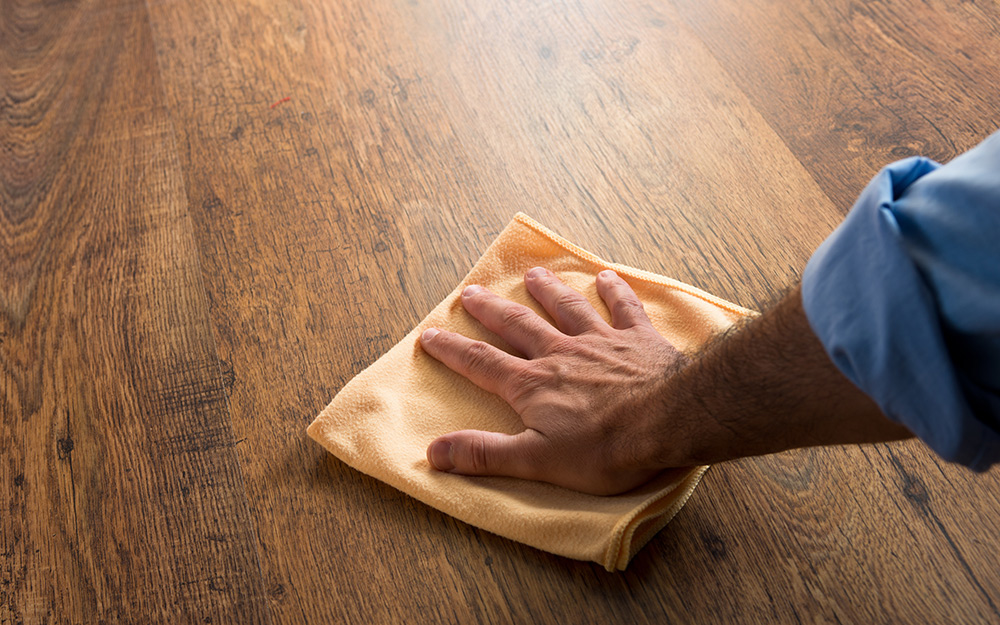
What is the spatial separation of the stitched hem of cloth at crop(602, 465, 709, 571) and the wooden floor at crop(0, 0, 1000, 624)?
0.06ft

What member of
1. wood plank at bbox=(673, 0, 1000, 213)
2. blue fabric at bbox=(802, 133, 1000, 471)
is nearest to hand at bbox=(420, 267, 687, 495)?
blue fabric at bbox=(802, 133, 1000, 471)

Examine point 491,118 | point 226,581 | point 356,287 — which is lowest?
point 226,581

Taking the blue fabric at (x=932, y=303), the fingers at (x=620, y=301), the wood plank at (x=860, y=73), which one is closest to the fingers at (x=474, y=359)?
the fingers at (x=620, y=301)

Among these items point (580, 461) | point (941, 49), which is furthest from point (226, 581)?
point (941, 49)

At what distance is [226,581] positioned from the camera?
668 mm

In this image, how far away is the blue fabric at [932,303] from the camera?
0.38 metres

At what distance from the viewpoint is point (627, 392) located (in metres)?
0.68

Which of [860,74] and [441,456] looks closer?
[441,456]

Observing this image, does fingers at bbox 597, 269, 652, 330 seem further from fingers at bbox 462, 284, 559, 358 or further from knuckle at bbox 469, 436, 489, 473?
knuckle at bbox 469, 436, 489, 473

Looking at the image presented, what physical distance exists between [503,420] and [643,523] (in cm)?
17

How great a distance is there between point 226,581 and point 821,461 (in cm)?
58

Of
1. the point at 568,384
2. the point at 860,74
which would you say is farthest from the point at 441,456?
the point at 860,74

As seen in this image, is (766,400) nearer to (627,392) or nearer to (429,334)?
(627,392)

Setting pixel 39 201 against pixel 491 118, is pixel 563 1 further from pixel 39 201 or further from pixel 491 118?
pixel 39 201
